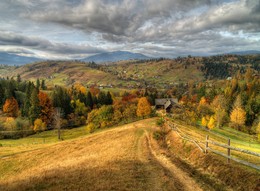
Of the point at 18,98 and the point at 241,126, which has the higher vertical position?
the point at 18,98

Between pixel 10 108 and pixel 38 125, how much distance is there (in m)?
29.9

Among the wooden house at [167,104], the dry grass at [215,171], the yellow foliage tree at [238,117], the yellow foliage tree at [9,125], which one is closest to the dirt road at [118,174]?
the dry grass at [215,171]

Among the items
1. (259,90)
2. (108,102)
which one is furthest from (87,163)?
(259,90)

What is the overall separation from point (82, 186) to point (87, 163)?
8.05 meters

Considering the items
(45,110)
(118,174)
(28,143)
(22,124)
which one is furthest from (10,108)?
(118,174)

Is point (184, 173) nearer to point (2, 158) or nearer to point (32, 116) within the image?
point (2, 158)

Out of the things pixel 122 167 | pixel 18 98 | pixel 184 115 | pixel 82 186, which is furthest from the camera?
pixel 18 98

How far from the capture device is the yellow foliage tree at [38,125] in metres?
97.6

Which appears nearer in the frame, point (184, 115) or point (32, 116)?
point (184, 115)

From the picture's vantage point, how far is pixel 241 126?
107562 millimetres

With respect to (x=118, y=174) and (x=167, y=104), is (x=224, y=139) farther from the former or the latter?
(x=167, y=104)

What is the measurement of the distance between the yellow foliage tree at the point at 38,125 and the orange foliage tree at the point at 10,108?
2586cm

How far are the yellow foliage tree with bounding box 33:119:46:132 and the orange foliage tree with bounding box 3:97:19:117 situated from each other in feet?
84.8

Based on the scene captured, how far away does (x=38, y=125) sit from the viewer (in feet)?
323
